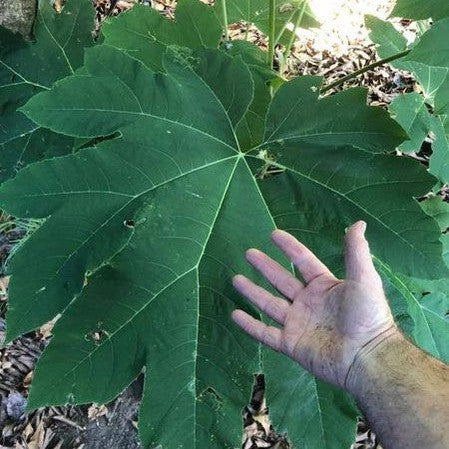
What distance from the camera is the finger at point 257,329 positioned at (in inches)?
52.7

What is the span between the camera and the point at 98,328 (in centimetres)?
132

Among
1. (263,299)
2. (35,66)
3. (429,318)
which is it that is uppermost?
(35,66)

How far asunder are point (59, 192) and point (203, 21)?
70 cm

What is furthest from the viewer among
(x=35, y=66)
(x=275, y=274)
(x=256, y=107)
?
(x=35, y=66)

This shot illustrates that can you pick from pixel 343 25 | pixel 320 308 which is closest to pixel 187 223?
pixel 320 308

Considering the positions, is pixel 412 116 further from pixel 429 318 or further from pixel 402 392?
pixel 402 392

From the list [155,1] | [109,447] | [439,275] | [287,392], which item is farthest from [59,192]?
[155,1]

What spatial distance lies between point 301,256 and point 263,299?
13cm

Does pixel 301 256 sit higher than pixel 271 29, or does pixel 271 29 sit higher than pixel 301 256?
pixel 271 29

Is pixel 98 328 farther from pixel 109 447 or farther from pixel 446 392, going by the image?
pixel 109 447

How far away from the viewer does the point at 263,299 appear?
136 cm

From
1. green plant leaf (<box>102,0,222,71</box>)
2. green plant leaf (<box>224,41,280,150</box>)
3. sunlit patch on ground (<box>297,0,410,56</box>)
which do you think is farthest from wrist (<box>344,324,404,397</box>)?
sunlit patch on ground (<box>297,0,410,56</box>)

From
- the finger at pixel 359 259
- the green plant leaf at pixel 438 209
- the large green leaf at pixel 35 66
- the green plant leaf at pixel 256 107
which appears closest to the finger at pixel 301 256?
the finger at pixel 359 259

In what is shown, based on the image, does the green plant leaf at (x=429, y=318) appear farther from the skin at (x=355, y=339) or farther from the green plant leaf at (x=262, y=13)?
the green plant leaf at (x=262, y=13)
